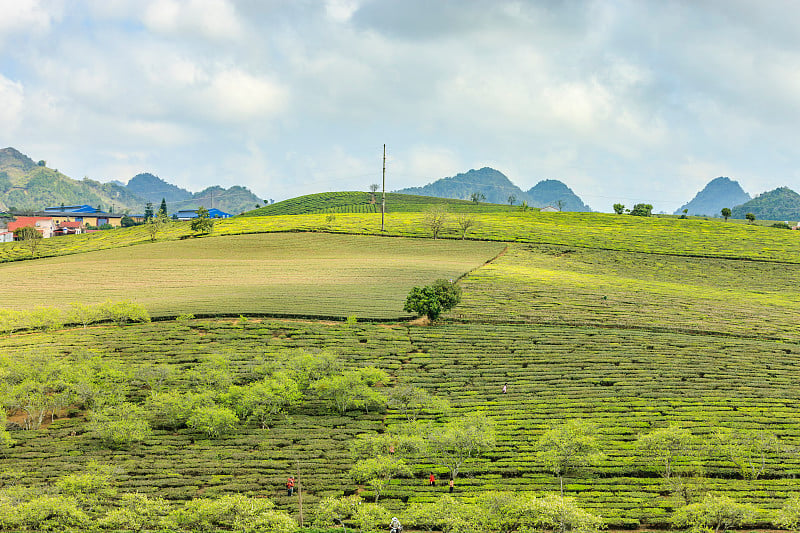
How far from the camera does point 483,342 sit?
6869 centimetres

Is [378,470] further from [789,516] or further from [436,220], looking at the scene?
[436,220]

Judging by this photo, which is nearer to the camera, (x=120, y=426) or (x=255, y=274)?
(x=120, y=426)

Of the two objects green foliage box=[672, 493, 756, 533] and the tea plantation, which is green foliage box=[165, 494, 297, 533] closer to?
the tea plantation

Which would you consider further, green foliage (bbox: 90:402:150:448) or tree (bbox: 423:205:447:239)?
tree (bbox: 423:205:447:239)

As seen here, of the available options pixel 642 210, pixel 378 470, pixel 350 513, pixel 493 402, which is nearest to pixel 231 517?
pixel 350 513

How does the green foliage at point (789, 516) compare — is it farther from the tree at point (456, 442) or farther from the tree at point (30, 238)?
the tree at point (30, 238)

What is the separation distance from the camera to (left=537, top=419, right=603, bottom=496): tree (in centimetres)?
Answer: 4175

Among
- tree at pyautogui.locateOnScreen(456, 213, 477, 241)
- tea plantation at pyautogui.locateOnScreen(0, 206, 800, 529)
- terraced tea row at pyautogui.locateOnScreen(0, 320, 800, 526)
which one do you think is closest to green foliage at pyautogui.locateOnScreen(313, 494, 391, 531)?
tea plantation at pyautogui.locateOnScreen(0, 206, 800, 529)

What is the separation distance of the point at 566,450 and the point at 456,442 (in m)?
8.00

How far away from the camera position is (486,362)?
63.0 meters

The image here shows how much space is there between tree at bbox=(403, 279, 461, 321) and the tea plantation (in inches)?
81.1

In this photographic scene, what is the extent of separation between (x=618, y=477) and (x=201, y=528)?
29.1 metres

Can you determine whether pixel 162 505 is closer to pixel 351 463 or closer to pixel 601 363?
pixel 351 463

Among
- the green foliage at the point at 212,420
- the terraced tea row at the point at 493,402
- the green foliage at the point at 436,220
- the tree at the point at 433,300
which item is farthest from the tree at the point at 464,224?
the green foliage at the point at 212,420
